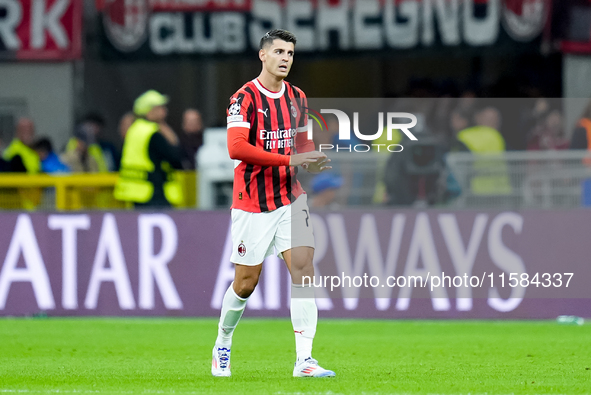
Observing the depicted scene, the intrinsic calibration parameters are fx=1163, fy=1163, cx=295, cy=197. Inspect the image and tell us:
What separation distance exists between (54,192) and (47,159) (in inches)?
94.0

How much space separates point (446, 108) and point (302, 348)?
26.5 ft

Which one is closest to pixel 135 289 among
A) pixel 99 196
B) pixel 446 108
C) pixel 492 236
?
pixel 99 196

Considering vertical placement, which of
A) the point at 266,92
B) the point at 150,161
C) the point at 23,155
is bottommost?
the point at 23,155

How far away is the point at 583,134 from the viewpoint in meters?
12.5

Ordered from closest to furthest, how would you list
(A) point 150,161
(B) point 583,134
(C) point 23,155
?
(A) point 150,161, (B) point 583,134, (C) point 23,155

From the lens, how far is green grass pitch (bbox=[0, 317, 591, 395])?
6.67m

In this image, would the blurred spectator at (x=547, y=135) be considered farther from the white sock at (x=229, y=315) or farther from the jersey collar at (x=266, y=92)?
the white sock at (x=229, y=315)

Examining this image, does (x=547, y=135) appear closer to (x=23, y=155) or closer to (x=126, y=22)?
(x=126, y=22)

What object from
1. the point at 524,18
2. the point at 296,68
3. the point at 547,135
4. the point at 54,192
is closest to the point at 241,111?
the point at 54,192

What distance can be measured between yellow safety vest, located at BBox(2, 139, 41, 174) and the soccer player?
25.0 feet

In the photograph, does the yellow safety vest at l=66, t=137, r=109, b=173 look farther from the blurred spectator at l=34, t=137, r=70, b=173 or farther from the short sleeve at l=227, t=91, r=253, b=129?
the short sleeve at l=227, t=91, r=253, b=129

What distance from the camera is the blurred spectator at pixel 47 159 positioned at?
47.4ft

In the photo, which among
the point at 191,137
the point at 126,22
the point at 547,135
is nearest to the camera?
the point at 547,135

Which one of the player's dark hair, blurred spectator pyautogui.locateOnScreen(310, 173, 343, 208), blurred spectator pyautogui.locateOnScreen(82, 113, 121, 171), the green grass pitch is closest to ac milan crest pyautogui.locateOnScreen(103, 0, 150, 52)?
blurred spectator pyautogui.locateOnScreen(82, 113, 121, 171)
